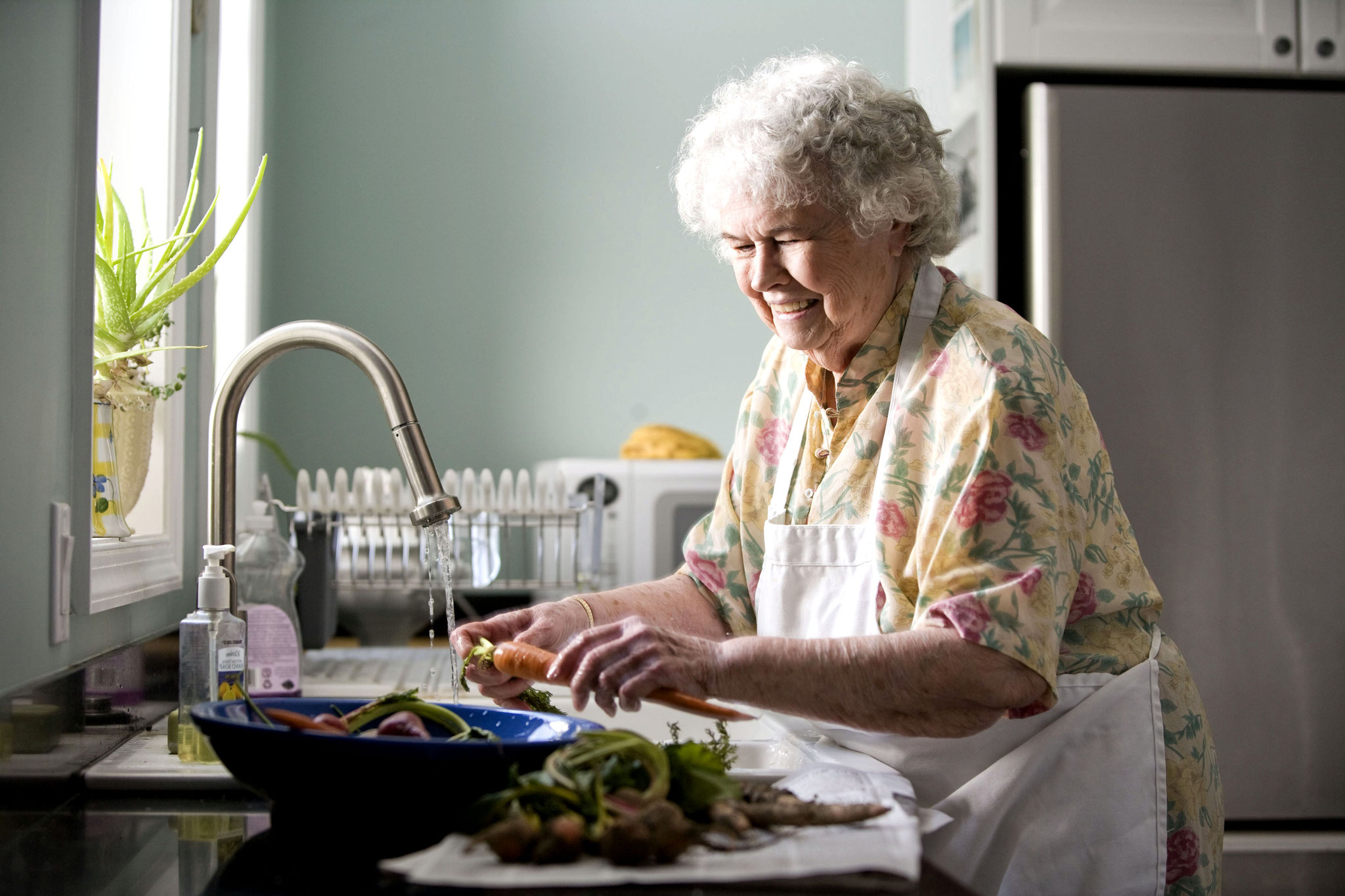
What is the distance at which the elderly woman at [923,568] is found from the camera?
858mm

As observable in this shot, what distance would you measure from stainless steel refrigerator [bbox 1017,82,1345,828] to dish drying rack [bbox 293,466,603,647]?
0.92 m

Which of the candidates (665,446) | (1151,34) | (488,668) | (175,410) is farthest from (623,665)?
(1151,34)

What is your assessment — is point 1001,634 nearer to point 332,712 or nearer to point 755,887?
point 755,887

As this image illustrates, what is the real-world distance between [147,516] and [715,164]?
90cm

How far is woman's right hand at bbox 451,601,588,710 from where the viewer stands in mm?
994

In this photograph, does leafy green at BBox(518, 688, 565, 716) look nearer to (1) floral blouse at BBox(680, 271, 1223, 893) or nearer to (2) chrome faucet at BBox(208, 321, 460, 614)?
(2) chrome faucet at BBox(208, 321, 460, 614)

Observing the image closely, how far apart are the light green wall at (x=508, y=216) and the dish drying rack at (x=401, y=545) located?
86 centimetres

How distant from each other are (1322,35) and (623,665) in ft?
6.50

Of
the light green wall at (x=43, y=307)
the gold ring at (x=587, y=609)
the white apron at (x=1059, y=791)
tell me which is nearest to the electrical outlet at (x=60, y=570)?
the light green wall at (x=43, y=307)

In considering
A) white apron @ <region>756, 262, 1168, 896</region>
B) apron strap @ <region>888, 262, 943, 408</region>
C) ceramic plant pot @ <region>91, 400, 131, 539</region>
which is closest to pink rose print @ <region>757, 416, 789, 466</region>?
apron strap @ <region>888, 262, 943, 408</region>

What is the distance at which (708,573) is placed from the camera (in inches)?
49.9

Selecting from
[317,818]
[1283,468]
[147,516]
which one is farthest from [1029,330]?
[1283,468]

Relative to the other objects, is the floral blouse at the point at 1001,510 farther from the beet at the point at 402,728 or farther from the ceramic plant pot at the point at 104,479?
the ceramic plant pot at the point at 104,479

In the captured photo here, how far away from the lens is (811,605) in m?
1.10
